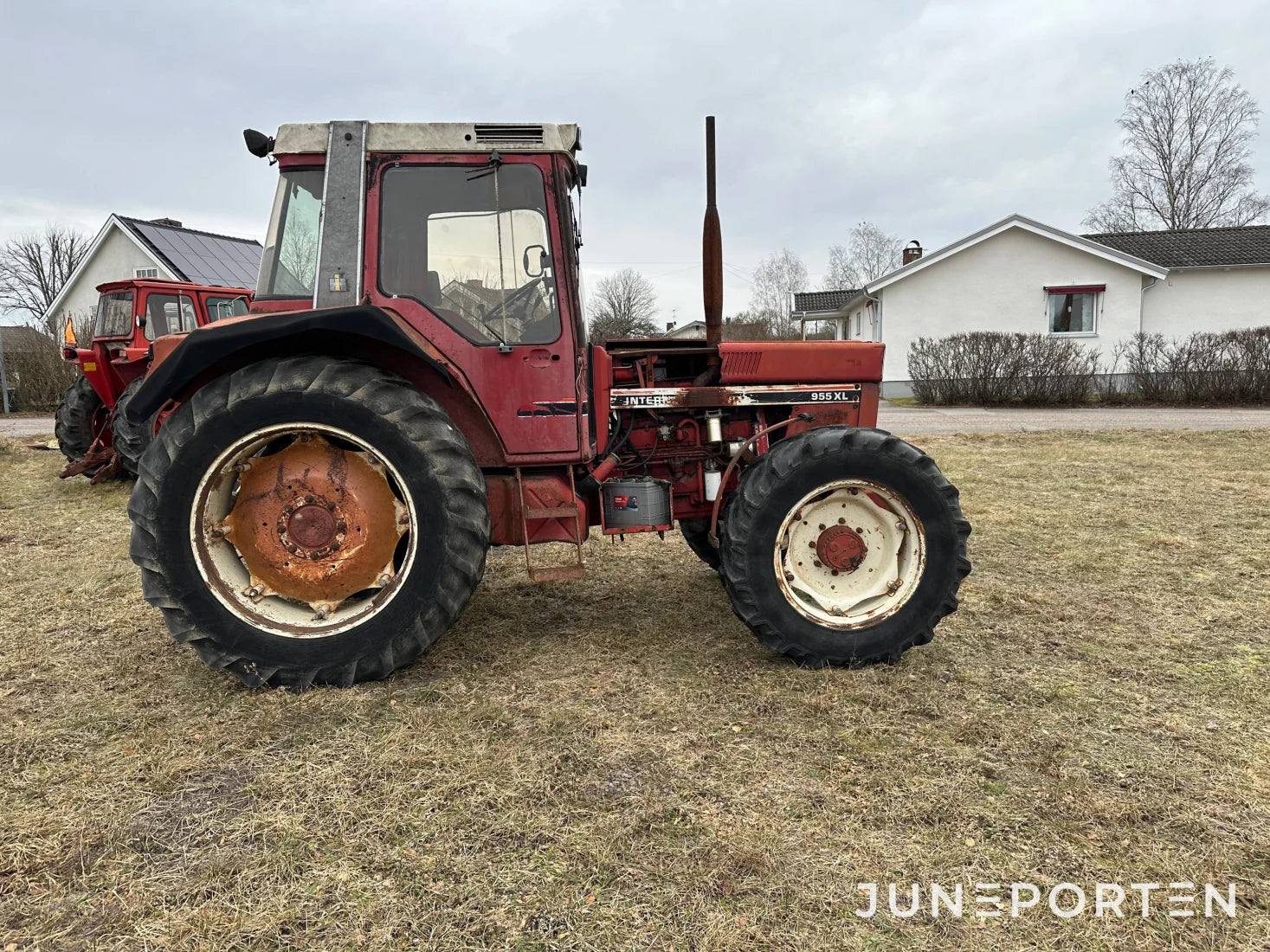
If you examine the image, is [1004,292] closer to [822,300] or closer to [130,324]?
→ [822,300]

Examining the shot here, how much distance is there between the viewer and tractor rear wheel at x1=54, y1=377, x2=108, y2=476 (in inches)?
367

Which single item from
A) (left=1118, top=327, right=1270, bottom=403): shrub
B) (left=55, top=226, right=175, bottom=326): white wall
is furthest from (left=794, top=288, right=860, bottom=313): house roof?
(left=55, top=226, right=175, bottom=326): white wall

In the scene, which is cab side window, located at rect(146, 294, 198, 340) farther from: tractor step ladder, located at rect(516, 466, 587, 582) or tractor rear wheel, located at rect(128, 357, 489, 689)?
tractor step ladder, located at rect(516, 466, 587, 582)

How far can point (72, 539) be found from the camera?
6.15m

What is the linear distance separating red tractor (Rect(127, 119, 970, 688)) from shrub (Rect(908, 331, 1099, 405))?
1605 cm

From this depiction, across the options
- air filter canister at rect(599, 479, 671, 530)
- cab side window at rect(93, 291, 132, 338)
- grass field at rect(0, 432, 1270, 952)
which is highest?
cab side window at rect(93, 291, 132, 338)

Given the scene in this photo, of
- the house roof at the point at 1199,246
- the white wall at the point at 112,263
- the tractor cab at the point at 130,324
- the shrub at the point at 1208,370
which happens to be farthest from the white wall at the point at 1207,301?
the white wall at the point at 112,263

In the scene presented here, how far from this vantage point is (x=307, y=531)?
317cm

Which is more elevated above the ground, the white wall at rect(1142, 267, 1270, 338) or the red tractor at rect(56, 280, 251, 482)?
the white wall at rect(1142, 267, 1270, 338)

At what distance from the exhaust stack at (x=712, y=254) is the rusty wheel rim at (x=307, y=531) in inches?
63.9

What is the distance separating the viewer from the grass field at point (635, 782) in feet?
6.34

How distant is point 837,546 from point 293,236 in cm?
260

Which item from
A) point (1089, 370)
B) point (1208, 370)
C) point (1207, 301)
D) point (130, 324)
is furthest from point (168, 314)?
point (1207, 301)

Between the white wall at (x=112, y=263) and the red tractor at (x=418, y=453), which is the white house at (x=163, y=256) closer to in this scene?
the white wall at (x=112, y=263)
